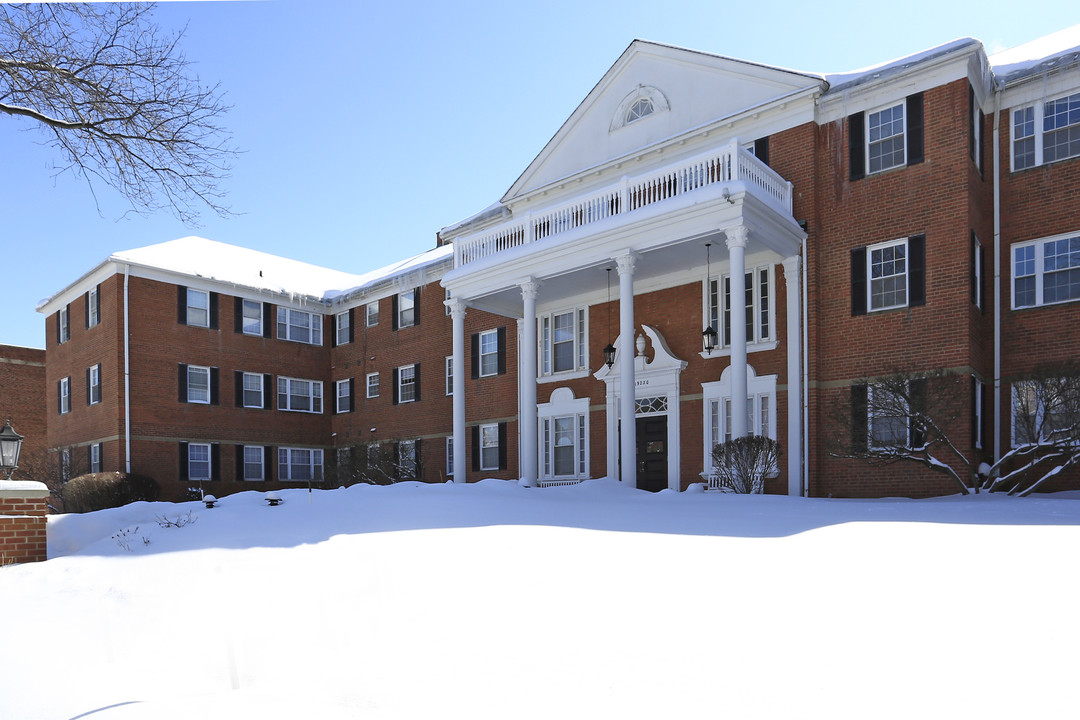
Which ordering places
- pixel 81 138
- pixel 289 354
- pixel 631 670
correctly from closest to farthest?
pixel 631 670, pixel 81 138, pixel 289 354

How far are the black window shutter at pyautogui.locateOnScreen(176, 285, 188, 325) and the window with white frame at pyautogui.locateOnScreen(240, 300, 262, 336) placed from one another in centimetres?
203

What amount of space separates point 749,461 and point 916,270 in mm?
5172

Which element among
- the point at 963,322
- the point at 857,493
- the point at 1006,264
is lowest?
the point at 857,493

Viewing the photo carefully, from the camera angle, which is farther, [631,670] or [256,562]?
[256,562]

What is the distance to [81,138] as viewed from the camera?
1183cm

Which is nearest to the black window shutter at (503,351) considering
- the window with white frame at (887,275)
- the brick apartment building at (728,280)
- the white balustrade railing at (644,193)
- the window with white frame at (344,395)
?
the brick apartment building at (728,280)

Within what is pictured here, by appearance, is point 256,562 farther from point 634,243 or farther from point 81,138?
point 634,243

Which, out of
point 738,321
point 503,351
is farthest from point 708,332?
point 503,351

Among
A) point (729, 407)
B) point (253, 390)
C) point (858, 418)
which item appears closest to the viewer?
point (858, 418)

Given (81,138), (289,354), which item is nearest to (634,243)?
(81,138)

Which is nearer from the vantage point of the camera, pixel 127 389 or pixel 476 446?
pixel 476 446

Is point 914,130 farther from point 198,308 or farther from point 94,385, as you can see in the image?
point 94,385

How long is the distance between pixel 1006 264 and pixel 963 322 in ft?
7.38

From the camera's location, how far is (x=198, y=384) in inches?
1062
